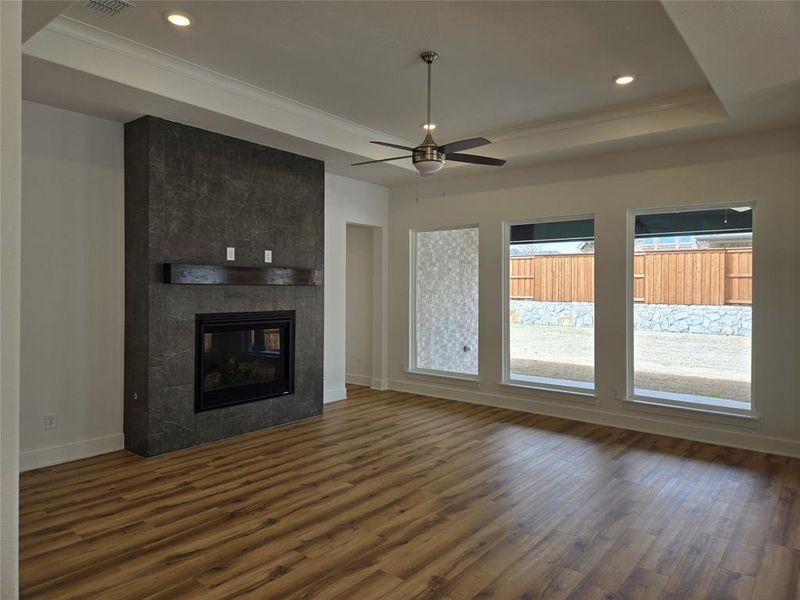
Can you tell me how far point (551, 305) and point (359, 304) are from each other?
296cm

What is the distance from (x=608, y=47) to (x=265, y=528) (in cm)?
404

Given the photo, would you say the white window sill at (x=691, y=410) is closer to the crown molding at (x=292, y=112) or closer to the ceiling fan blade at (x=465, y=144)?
the crown molding at (x=292, y=112)

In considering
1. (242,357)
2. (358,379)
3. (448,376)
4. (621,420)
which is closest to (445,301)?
(448,376)

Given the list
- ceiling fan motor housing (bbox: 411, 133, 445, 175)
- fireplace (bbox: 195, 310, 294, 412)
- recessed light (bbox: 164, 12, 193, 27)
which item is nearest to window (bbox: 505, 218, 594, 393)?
ceiling fan motor housing (bbox: 411, 133, 445, 175)

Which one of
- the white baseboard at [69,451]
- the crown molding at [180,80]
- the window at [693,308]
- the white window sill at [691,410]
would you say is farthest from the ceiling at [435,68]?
the white baseboard at [69,451]

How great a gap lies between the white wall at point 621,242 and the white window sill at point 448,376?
1.5 inches

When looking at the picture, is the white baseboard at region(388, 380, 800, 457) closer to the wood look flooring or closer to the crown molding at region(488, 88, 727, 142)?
the wood look flooring

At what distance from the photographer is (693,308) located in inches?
213

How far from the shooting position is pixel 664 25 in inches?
137

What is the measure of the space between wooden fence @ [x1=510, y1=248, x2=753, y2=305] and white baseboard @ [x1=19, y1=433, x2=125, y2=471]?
15.3ft

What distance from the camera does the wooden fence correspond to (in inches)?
203

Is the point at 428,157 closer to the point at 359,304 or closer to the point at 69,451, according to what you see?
the point at 69,451

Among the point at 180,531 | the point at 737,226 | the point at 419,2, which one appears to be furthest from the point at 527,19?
the point at 180,531

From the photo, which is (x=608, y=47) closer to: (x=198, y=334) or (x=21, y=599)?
(x=198, y=334)
